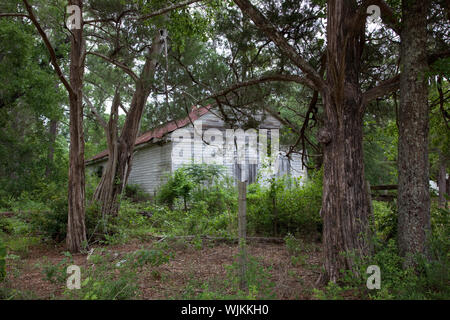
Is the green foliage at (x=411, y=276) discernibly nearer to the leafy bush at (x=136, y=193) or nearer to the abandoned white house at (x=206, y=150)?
the abandoned white house at (x=206, y=150)

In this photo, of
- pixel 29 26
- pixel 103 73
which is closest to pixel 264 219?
pixel 103 73

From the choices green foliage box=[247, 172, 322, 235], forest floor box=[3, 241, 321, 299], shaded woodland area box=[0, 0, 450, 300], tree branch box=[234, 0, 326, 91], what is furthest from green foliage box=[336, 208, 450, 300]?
green foliage box=[247, 172, 322, 235]

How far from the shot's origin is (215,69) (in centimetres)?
698

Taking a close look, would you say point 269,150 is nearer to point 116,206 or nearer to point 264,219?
point 264,219

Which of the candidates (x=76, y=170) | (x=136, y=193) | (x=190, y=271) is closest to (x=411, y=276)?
(x=190, y=271)

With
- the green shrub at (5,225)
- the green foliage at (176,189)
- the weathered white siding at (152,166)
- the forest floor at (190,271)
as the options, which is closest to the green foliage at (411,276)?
the forest floor at (190,271)

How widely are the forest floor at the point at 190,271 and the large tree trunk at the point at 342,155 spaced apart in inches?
26.5

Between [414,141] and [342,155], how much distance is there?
36.6 inches

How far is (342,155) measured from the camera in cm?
414

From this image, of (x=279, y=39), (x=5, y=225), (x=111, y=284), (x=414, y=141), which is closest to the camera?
(x=111, y=284)

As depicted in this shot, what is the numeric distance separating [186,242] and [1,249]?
11.1ft

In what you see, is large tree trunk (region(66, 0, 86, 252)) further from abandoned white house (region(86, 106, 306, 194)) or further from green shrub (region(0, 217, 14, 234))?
abandoned white house (region(86, 106, 306, 194))

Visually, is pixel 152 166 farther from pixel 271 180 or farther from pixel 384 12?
pixel 384 12

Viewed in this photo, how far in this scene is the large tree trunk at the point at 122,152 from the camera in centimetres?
796
